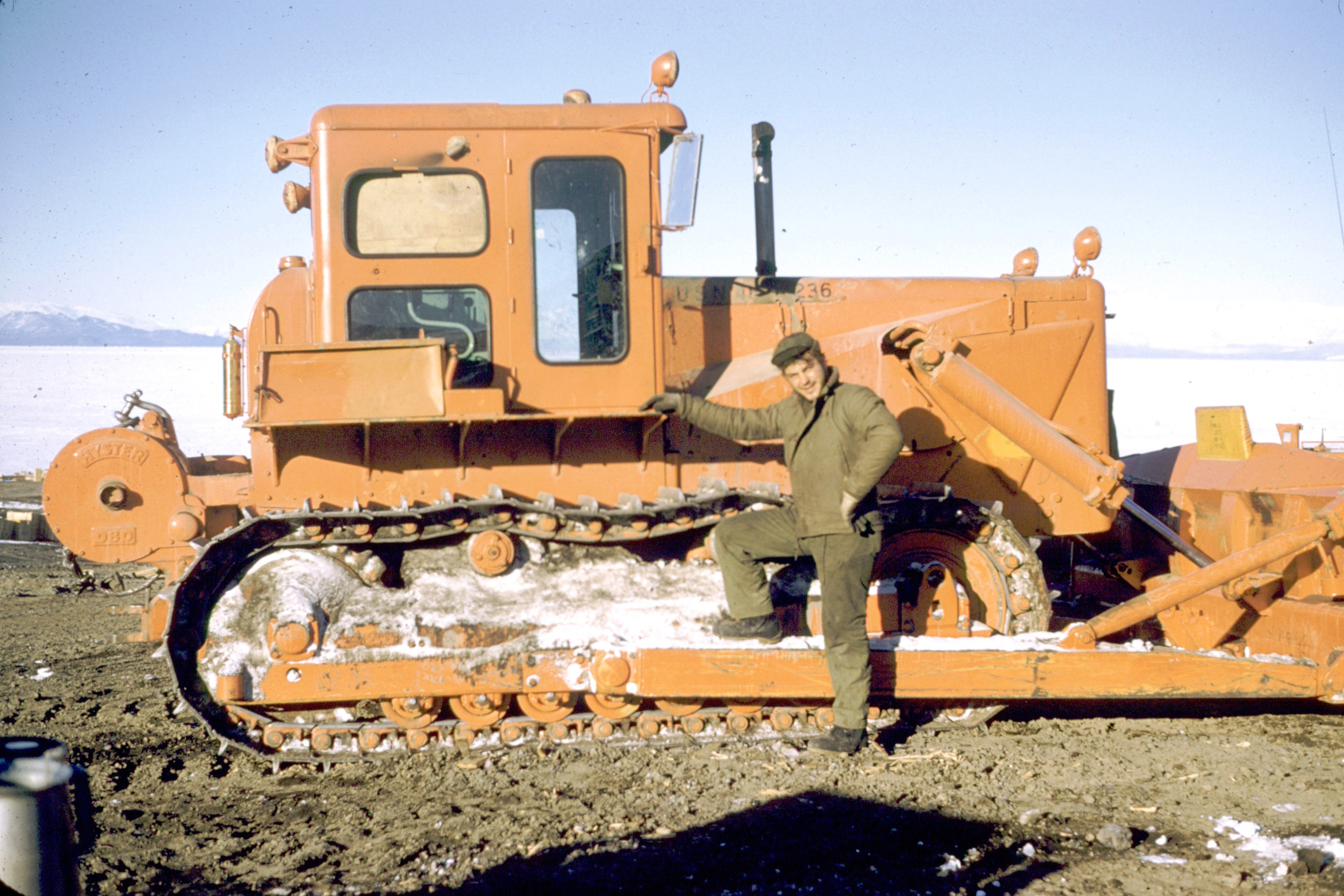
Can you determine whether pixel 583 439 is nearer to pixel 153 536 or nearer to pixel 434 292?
pixel 434 292

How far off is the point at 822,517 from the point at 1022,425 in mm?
1284

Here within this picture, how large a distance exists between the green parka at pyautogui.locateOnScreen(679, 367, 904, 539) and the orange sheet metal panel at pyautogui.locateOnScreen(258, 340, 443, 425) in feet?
4.17

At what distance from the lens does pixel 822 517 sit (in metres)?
4.82

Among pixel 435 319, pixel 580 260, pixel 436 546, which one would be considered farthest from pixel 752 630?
pixel 435 319

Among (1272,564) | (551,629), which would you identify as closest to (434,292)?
(551,629)

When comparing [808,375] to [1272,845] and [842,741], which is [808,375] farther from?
[1272,845]

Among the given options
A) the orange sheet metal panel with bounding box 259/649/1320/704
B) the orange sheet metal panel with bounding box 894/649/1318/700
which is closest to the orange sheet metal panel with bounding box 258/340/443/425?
the orange sheet metal panel with bounding box 259/649/1320/704

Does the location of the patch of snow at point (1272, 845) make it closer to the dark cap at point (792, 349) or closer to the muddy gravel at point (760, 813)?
the muddy gravel at point (760, 813)

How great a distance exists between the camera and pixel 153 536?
5.46m

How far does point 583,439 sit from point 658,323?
0.75 metres

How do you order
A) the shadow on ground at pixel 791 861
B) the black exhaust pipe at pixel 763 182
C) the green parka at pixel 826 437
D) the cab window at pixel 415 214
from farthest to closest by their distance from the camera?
the black exhaust pipe at pixel 763 182
the cab window at pixel 415 214
the green parka at pixel 826 437
the shadow on ground at pixel 791 861

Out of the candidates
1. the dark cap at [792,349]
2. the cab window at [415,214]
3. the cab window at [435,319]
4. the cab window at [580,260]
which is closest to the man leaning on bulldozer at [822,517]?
the dark cap at [792,349]

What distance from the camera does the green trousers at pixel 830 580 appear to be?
4793 millimetres

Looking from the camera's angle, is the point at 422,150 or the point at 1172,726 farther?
the point at 1172,726
